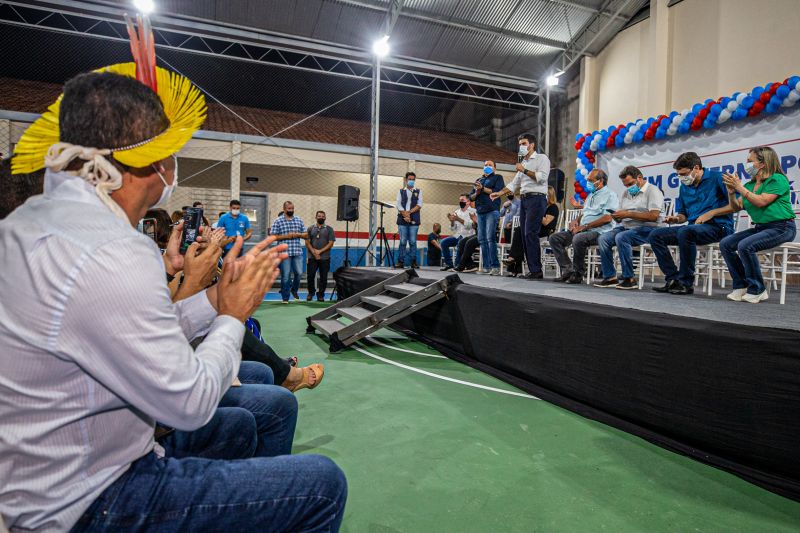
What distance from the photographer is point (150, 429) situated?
2.76 ft

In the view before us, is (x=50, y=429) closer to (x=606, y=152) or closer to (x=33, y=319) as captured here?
(x=33, y=319)

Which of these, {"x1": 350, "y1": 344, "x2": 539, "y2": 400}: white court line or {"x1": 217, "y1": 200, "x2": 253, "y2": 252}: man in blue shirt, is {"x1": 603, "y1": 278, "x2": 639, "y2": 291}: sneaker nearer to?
{"x1": 350, "y1": 344, "x2": 539, "y2": 400}: white court line

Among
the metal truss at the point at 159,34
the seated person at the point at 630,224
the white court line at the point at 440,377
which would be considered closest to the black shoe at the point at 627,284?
the seated person at the point at 630,224

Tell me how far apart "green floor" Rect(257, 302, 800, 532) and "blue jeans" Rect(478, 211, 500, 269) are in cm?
314

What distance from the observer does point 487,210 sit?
18.9ft

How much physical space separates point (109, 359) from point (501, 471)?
1693mm

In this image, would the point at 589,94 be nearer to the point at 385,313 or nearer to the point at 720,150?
the point at 720,150

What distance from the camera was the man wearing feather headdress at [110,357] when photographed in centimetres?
68

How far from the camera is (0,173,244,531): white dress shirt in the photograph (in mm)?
676

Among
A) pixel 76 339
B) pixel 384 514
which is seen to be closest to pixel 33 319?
pixel 76 339

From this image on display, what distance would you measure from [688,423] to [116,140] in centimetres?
241

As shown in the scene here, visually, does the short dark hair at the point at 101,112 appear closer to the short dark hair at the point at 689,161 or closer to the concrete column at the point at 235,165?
the short dark hair at the point at 689,161

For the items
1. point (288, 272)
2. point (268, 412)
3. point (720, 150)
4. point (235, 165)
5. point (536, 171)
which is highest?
point (235, 165)

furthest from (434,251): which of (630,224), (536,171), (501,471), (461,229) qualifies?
(501,471)
